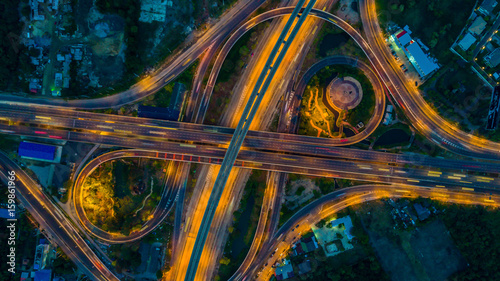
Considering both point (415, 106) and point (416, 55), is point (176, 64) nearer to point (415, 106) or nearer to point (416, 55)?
point (416, 55)

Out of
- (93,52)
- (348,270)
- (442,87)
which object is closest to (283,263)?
(348,270)

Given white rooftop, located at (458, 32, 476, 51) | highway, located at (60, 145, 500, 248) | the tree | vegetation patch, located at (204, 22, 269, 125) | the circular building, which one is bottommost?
the tree

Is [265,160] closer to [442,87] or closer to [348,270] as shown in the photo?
[348,270]

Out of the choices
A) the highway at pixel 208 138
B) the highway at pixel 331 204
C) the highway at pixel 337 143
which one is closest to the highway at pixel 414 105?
the highway at pixel 337 143

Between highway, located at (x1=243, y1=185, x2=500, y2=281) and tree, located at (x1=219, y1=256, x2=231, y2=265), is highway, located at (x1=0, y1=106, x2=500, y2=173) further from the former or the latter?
tree, located at (x1=219, y1=256, x2=231, y2=265)

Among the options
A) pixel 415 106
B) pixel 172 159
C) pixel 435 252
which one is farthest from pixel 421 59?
pixel 172 159

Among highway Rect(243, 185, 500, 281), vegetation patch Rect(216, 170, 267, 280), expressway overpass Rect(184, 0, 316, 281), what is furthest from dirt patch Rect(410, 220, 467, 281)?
expressway overpass Rect(184, 0, 316, 281)
